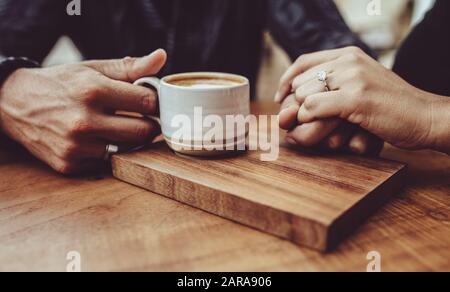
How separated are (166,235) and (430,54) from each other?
104 centimetres

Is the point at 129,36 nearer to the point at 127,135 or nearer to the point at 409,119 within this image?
the point at 127,135

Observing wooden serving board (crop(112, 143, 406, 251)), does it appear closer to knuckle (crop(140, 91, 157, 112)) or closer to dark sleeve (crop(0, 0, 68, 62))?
knuckle (crop(140, 91, 157, 112))

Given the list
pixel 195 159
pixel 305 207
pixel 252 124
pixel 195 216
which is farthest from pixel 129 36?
pixel 305 207

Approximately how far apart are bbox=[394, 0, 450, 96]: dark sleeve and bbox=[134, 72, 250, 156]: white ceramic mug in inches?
28.1

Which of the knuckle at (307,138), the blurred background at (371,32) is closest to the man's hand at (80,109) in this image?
the knuckle at (307,138)

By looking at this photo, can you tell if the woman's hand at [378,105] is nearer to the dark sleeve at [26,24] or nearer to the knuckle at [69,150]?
the knuckle at [69,150]

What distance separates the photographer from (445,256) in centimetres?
54

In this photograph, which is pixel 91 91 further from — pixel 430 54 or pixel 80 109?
pixel 430 54

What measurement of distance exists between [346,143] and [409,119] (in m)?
0.13

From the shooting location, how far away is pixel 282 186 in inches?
25.5

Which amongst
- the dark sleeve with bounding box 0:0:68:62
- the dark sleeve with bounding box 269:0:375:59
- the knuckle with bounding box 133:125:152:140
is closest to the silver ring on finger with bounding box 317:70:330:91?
the knuckle with bounding box 133:125:152:140

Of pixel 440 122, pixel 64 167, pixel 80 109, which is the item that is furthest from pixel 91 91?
pixel 440 122

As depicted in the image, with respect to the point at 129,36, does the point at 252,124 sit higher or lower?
lower

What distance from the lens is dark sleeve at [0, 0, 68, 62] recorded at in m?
1.28
